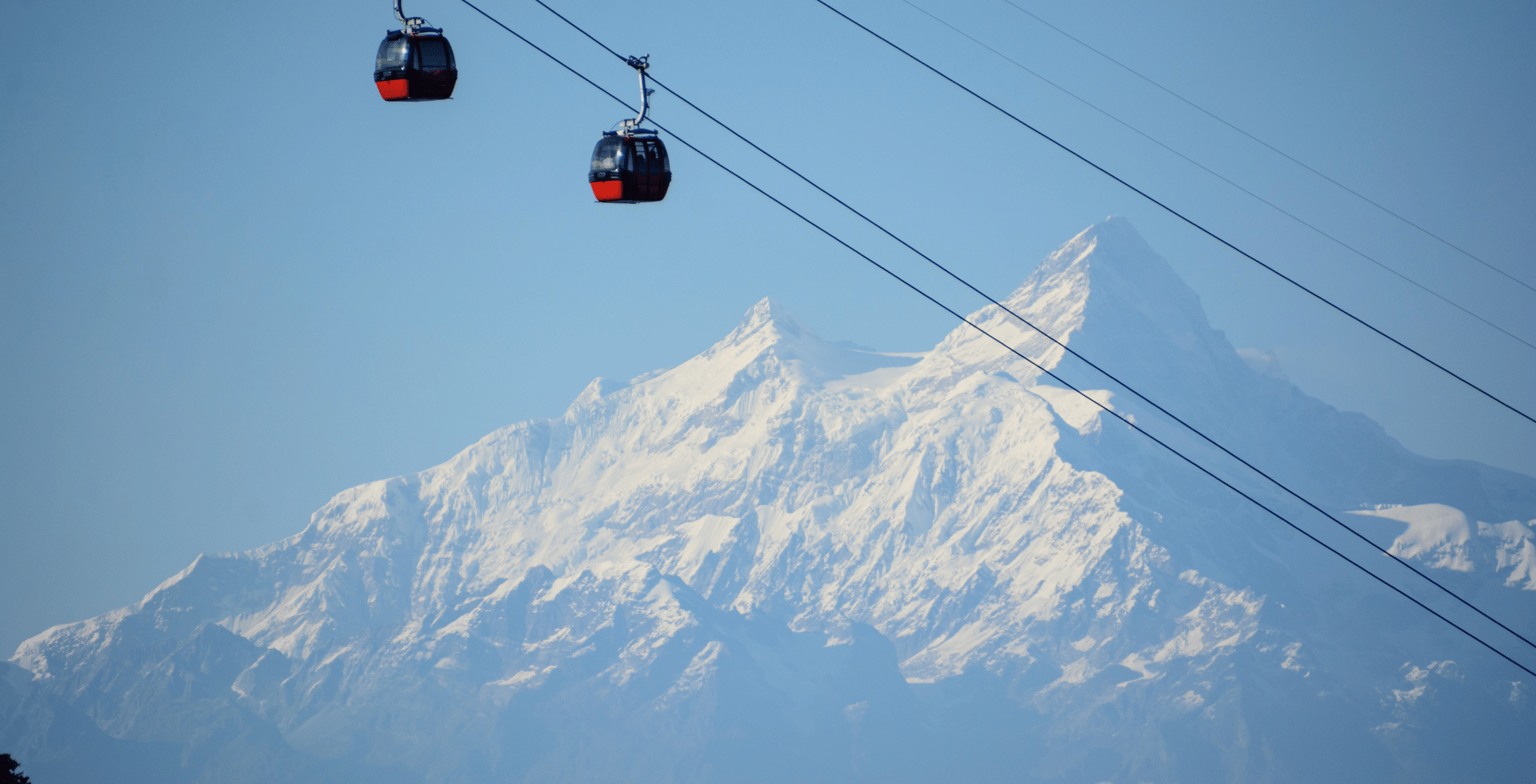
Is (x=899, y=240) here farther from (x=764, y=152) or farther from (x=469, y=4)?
(x=469, y=4)

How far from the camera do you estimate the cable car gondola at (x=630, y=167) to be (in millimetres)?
21219

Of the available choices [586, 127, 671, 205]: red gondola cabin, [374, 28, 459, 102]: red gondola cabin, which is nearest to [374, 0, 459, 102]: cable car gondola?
[374, 28, 459, 102]: red gondola cabin

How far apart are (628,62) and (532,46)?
125 centimetres

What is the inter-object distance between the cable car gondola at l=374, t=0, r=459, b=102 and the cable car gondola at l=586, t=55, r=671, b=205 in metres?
2.30

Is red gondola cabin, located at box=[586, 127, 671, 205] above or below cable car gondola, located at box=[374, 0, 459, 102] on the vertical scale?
below

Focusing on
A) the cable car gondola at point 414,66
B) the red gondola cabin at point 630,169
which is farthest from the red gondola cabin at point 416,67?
the red gondola cabin at point 630,169

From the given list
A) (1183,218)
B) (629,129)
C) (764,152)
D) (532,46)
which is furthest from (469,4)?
(1183,218)

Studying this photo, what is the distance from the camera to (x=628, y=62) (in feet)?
65.1

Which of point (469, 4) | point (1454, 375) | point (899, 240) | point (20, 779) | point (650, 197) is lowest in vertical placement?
point (20, 779)

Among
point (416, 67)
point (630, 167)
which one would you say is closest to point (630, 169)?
point (630, 167)

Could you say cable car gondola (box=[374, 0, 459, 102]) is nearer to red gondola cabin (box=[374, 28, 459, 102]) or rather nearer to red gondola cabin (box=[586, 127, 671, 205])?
red gondola cabin (box=[374, 28, 459, 102])

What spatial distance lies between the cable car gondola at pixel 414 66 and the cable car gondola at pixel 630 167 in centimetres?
230

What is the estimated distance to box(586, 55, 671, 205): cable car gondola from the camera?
69.6 ft

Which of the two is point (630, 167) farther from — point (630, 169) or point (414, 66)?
point (414, 66)
